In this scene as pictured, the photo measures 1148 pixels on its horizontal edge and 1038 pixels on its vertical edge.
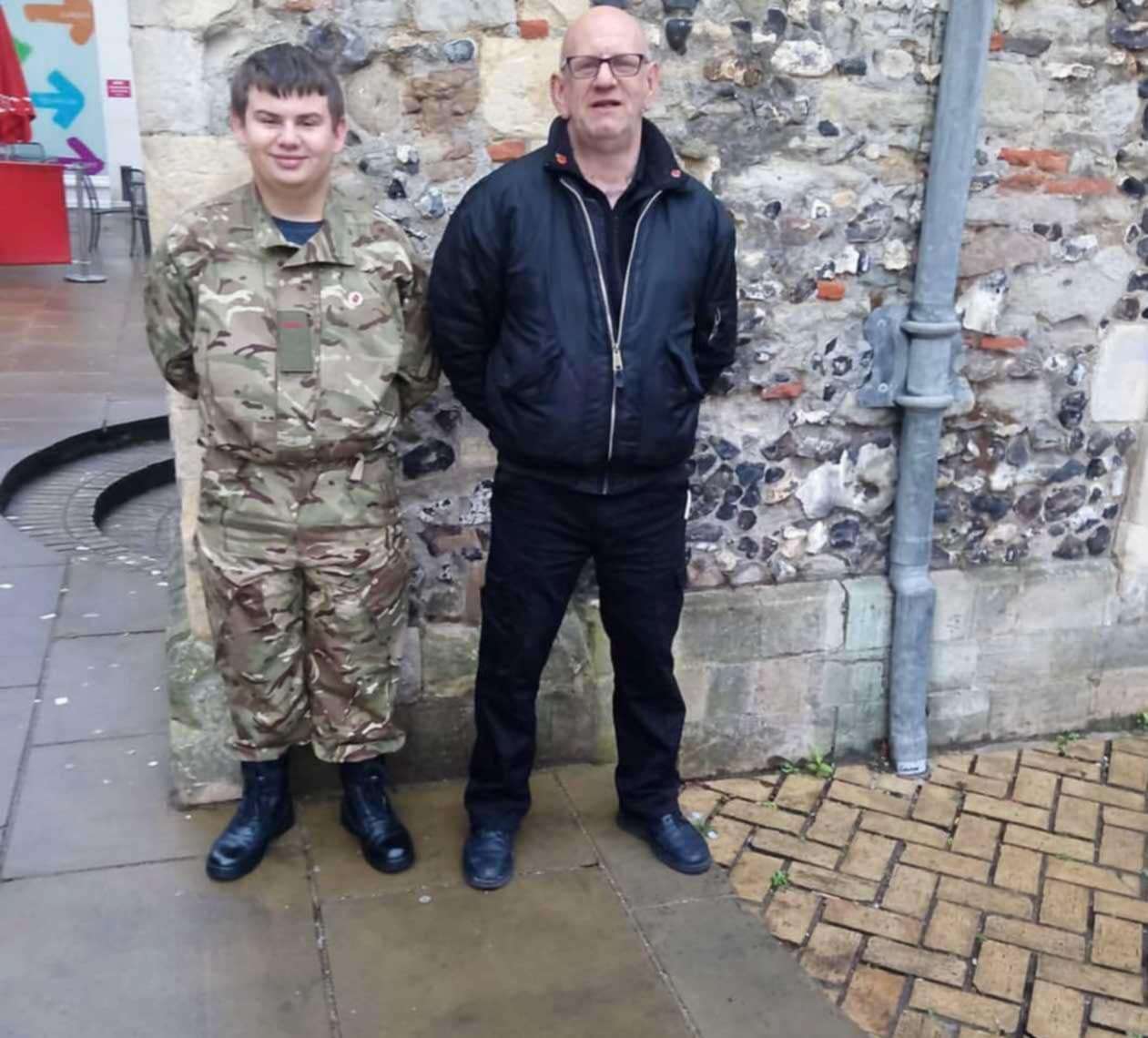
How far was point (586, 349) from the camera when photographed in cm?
300

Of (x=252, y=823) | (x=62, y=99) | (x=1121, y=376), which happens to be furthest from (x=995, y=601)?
(x=62, y=99)

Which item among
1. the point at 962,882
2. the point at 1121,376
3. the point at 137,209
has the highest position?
the point at 1121,376

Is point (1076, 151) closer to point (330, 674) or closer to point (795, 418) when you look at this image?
point (795, 418)

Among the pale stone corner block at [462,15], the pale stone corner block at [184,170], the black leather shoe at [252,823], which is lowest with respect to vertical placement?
the black leather shoe at [252,823]

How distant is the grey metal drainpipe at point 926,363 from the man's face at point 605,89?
38.4 inches

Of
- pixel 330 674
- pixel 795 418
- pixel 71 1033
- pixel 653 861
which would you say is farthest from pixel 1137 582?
pixel 71 1033

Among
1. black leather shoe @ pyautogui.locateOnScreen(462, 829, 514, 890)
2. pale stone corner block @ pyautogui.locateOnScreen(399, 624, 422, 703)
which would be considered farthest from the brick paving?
pale stone corner block @ pyautogui.locateOnScreen(399, 624, 422, 703)

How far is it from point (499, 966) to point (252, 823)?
2.53 feet

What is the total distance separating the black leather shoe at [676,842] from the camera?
3.44 m

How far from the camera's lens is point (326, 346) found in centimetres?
301

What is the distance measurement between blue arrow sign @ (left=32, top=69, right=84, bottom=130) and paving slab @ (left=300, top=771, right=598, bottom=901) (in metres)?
14.0

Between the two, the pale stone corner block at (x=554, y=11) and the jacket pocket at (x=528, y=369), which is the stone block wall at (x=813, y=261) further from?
the jacket pocket at (x=528, y=369)

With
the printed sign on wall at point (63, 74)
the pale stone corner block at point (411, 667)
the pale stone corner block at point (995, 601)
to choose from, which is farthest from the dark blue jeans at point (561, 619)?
the printed sign on wall at point (63, 74)

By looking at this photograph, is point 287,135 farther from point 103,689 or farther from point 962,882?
point 962,882
